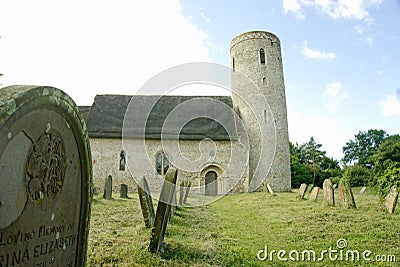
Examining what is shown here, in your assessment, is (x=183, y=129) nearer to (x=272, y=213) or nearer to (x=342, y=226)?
(x=272, y=213)

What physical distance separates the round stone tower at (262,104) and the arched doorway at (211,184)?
240cm

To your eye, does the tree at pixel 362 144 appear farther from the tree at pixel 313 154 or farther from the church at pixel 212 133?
the church at pixel 212 133

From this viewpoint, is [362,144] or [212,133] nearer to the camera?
[212,133]

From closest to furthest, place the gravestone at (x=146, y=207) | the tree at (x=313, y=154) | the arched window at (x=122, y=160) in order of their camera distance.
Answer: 1. the gravestone at (x=146, y=207)
2. the arched window at (x=122, y=160)
3. the tree at (x=313, y=154)

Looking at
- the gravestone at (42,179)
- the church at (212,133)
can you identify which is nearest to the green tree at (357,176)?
the church at (212,133)

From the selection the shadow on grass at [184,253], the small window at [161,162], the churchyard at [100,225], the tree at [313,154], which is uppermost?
the tree at [313,154]

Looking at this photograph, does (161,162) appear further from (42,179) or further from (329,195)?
(42,179)

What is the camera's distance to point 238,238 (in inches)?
229

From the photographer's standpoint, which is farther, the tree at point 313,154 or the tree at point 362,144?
the tree at point 362,144

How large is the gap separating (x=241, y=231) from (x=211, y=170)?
14.0m

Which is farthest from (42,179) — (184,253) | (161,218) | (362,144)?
(362,144)

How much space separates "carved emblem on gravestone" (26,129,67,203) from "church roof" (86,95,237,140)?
17976mm

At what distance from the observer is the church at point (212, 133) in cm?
2023

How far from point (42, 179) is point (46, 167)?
0.09m
